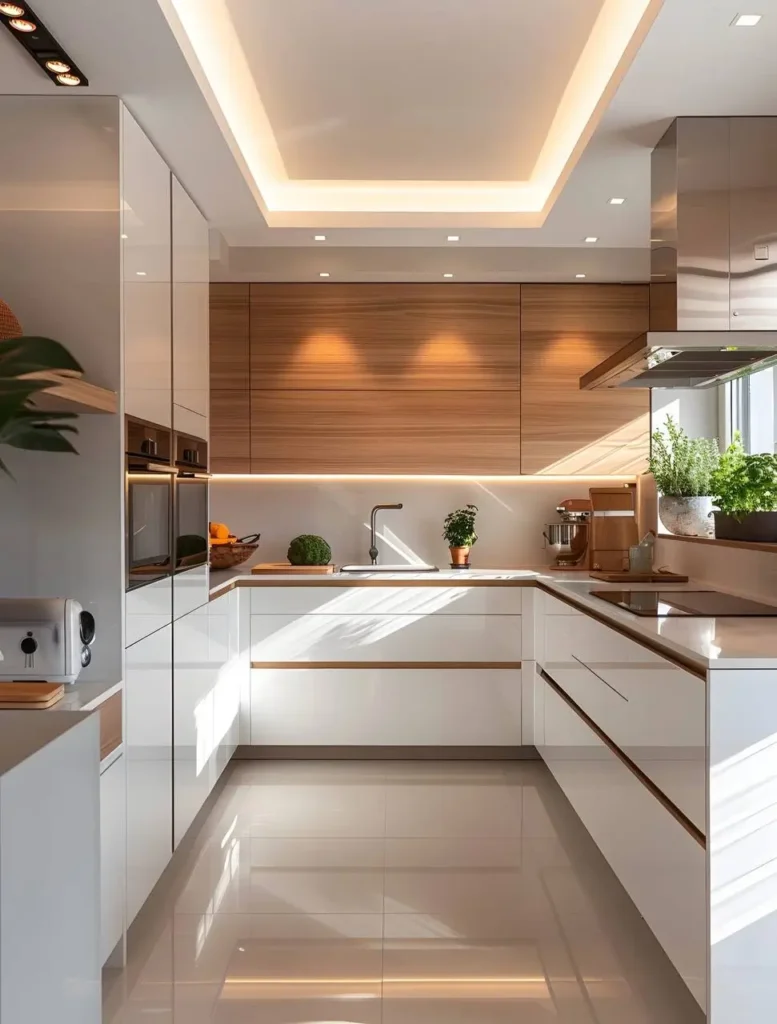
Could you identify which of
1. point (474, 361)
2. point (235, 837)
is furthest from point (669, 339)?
point (235, 837)

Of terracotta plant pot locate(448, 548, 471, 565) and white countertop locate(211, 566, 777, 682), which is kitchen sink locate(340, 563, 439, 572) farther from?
white countertop locate(211, 566, 777, 682)

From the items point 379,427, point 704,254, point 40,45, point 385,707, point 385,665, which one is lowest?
point 385,707

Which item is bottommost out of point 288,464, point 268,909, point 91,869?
point 268,909

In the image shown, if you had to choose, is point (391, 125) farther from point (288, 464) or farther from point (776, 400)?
point (776, 400)

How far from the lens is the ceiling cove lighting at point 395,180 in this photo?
271 cm

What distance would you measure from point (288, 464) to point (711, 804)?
3435mm

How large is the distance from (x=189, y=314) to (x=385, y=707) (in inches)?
83.5

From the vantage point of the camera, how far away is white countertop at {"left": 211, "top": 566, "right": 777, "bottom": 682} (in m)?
2.02

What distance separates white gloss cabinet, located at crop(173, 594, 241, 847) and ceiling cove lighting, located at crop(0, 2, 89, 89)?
1.73 meters

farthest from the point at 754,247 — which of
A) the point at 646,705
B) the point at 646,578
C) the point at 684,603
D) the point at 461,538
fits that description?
the point at 461,538

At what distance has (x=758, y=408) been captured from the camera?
4.63 m

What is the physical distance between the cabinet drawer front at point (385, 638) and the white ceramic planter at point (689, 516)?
A: 95 cm

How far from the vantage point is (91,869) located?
1.19 metres

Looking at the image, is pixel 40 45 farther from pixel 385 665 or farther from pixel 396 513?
pixel 396 513
